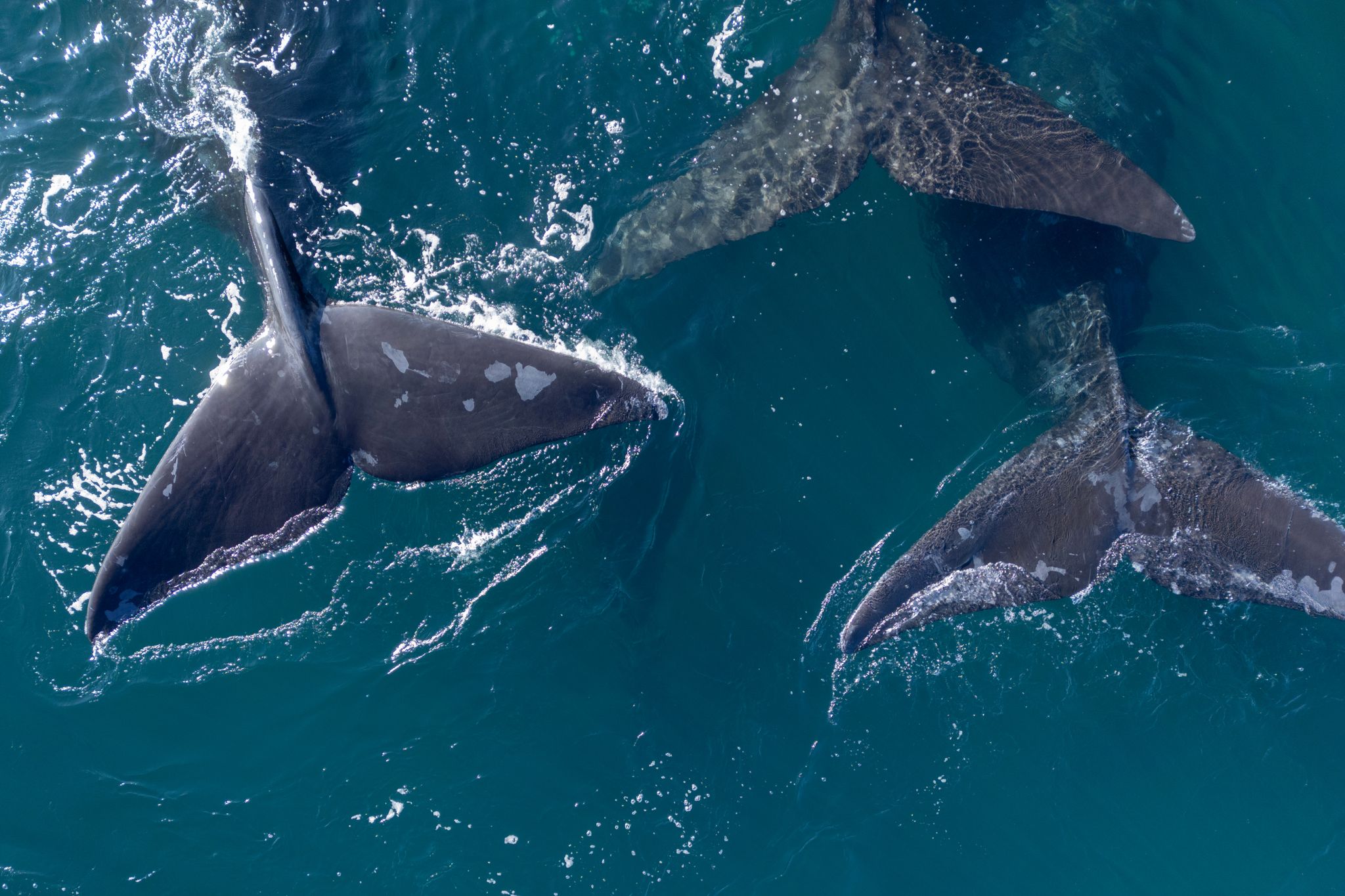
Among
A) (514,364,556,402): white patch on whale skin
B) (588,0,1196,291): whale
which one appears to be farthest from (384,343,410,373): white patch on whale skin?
(588,0,1196,291): whale

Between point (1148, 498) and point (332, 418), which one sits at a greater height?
point (332, 418)

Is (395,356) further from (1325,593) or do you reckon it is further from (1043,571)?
(1325,593)

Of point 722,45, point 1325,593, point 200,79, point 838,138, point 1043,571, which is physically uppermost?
point 200,79

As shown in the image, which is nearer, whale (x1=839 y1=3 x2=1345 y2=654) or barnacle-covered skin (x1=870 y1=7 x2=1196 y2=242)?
whale (x1=839 y1=3 x2=1345 y2=654)

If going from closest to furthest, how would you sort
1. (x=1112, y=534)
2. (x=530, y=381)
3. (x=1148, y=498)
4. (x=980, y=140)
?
(x=530, y=381) < (x=1112, y=534) < (x=1148, y=498) < (x=980, y=140)

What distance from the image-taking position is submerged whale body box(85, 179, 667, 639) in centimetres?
607

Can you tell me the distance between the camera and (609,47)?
9562 millimetres

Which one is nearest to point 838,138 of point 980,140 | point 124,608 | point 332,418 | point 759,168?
point 759,168

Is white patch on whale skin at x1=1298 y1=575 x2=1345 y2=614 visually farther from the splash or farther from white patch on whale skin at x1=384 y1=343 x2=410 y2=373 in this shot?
the splash

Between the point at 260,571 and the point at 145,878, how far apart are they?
4.34 m

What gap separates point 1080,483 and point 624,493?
506 centimetres

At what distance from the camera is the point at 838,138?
31.0 feet

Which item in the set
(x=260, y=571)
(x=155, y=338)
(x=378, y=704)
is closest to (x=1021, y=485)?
(x=378, y=704)

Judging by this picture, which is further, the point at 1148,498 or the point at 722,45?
the point at 722,45
